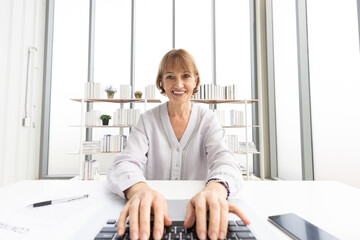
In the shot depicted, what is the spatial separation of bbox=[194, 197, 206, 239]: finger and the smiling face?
0.67 metres

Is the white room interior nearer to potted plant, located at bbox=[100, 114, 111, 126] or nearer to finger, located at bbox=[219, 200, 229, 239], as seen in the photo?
potted plant, located at bbox=[100, 114, 111, 126]

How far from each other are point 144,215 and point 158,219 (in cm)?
3

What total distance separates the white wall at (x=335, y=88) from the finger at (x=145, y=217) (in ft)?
6.92

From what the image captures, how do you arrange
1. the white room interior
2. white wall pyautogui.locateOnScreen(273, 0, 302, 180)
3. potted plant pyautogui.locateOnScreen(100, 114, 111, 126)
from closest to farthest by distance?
1. the white room interior
2. white wall pyautogui.locateOnScreen(273, 0, 302, 180)
3. potted plant pyautogui.locateOnScreen(100, 114, 111, 126)

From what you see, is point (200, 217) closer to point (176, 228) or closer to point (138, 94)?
point (176, 228)

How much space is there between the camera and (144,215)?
0.41 metres

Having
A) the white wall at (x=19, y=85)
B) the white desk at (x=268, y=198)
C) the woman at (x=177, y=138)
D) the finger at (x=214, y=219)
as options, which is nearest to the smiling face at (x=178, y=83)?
the woman at (x=177, y=138)

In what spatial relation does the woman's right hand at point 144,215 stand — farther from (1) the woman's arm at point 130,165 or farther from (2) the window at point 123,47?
(2) the window at point 123,47

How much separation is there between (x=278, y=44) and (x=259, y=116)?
4.12 feet

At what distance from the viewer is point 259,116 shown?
3.54 m

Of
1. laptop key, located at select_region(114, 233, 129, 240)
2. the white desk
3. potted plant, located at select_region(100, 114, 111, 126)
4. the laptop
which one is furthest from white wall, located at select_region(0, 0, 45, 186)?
laptop key, located at select_region(114, 233, 129, 240)

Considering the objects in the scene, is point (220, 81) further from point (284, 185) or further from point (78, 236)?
point (78, 236)

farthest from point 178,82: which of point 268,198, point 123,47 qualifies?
point 123,47

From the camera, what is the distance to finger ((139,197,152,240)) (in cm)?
36
